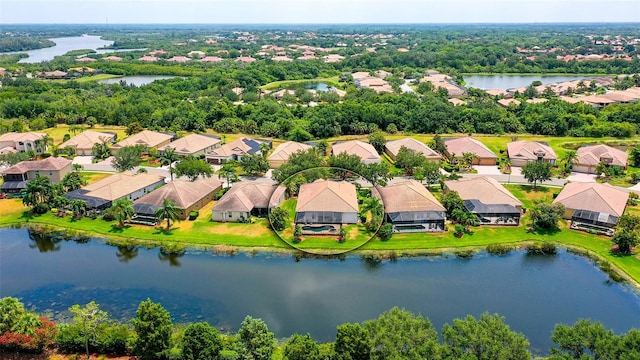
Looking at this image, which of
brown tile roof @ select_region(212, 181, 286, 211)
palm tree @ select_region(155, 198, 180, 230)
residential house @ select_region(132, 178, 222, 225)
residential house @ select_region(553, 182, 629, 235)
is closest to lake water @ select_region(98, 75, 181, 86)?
residential house @ select_region(132, 178, 222, 225)

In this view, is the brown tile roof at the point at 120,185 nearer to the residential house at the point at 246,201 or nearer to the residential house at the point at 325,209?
the residential house at the point at 246,201

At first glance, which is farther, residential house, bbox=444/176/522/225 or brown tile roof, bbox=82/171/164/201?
brown tile roof, bbox=82/171/164/201

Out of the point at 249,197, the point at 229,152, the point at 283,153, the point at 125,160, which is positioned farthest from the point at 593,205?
the point at 125,160

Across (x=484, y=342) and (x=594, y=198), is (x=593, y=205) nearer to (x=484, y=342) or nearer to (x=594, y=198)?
(x=594, y=198)

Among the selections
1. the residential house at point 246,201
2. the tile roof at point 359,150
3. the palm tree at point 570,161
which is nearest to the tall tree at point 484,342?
the residential house at point 246,201

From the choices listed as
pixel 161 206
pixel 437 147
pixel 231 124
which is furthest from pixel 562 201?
pixel 231 124

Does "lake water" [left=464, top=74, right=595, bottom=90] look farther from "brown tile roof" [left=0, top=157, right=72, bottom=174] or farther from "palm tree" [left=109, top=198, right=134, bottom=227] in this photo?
"palm tree" [left=109, top=198, right=134, bottom=227]
